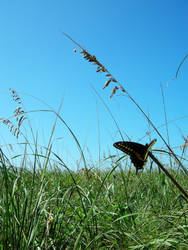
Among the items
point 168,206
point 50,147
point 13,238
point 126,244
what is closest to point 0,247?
point 13,238

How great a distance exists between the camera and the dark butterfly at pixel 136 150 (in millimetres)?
1104

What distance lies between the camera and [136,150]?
1138 mm

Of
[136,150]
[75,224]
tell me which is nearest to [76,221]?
[75,224]

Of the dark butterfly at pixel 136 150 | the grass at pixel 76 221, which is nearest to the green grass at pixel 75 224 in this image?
the grass at pixel 76 221

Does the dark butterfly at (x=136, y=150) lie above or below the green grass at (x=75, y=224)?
above

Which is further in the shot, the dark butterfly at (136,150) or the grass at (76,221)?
the grass at (76,221)

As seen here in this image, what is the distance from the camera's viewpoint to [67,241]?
1.79 meters

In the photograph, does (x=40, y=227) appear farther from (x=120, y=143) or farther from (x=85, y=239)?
(x=120, y=143)

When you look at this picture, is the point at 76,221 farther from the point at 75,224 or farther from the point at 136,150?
the point at 136,150

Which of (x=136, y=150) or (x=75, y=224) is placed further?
(x=75, y=224)

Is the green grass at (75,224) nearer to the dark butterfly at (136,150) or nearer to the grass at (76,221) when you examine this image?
the grass at (76,221)

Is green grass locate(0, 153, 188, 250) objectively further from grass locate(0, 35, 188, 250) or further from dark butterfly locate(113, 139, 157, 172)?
dark butterfly locate(113, 139, 157, 172)

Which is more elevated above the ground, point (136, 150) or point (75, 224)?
point (136, 150)

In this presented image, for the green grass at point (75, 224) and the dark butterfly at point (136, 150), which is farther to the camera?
the green grass at point (75, 224)
